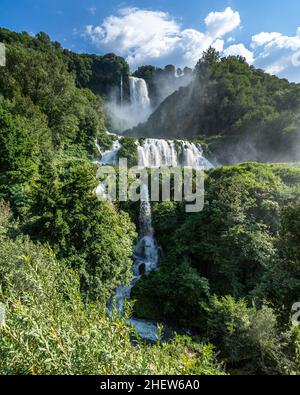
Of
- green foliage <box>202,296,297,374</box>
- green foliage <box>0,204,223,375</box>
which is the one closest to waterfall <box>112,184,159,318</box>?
green foliage <box>202,296,297,374</box>

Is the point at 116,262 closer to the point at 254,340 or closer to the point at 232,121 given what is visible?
the point at 254,340

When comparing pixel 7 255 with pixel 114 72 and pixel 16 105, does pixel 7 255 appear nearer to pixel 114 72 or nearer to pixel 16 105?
pixel 16 105

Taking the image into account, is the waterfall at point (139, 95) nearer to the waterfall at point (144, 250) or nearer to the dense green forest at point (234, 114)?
the dense green forest at point (234, 114)

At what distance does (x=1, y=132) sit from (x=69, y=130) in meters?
12.3

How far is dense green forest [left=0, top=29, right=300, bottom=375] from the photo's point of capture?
2.56 metres

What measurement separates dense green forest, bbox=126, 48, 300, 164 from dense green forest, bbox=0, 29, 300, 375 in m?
17.3

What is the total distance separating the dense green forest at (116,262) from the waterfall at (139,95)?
1389 inches

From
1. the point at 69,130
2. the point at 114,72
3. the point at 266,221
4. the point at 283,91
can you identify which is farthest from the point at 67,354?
the point at 114,72

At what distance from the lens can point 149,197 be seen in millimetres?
20531

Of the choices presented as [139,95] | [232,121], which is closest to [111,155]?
[232,121]

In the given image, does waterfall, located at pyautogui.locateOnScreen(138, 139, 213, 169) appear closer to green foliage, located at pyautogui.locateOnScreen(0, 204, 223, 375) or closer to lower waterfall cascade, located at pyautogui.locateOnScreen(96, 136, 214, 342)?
lower waterfall cascade, located at pyautogui.locateOnScreen(96, 136, 214, 342)

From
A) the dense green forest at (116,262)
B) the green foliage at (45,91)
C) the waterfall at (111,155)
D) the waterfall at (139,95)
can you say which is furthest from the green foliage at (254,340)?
the waterfall at (139,95)

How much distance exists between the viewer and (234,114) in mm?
44219

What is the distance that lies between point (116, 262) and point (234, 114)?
3998 cm
